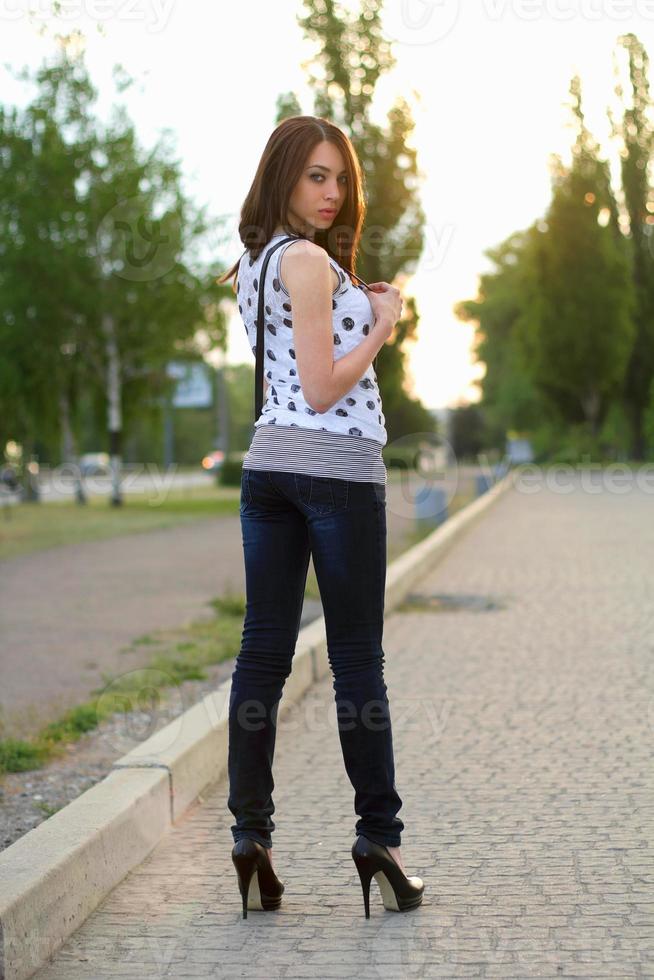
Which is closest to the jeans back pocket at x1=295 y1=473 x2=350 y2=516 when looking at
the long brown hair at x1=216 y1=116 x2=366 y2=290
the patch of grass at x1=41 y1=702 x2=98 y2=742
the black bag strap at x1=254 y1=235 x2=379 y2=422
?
the black bag strap at x1=254 y1=235 x2=379 y2=422

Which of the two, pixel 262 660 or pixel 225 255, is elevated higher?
pixel 225 255

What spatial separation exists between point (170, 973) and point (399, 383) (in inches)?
1358

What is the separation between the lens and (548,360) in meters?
58.5

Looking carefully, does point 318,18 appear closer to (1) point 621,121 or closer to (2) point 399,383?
(2) point 399,383

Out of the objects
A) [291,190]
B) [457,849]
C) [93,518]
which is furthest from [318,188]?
[93,518]

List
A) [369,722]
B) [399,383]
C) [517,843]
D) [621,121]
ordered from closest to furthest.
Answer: [369,722], [517,843], [399,383], [621,121]

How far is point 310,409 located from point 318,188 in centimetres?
57

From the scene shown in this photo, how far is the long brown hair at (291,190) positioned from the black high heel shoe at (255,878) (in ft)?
4.77

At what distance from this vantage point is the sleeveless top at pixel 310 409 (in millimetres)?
3254

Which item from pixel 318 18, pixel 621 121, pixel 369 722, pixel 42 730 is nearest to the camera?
pixel 369 722

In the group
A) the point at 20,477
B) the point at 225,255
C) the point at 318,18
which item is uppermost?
the point at 318,18

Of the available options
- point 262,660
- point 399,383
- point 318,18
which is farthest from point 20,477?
point 262,660

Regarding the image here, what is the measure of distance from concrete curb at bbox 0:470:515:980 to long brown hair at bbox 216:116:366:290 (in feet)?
5.11

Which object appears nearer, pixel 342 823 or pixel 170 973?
pixel 170 973
